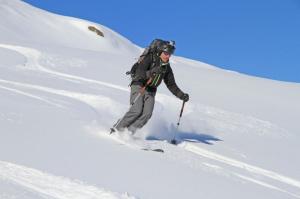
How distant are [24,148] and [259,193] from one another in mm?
2730

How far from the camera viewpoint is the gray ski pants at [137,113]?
27.5 ft

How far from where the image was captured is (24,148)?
5.70m

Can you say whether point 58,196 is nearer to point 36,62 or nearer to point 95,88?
point 95,88

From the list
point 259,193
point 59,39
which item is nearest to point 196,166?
point 259,193

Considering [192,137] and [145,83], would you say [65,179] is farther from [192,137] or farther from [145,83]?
[192,137]

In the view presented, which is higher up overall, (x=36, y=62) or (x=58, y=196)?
(x=36, y=62)

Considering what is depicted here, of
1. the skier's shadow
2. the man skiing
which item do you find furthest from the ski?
the skier's shadow

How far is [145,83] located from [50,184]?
3952 millimetres

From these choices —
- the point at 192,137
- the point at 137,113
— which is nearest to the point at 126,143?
the point at 137,113

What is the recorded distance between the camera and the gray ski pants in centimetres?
837

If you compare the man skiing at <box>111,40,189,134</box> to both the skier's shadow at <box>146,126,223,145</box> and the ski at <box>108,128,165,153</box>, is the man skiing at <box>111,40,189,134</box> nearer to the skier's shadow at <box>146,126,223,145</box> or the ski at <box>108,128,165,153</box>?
the ski at <box>108,128,165,153</box>

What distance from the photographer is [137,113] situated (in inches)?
330

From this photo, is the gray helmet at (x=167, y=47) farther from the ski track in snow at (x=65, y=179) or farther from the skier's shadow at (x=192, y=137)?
the skier's shadow at (x=192, y=137)

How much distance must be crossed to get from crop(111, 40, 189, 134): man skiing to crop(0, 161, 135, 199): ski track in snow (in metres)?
3.34
